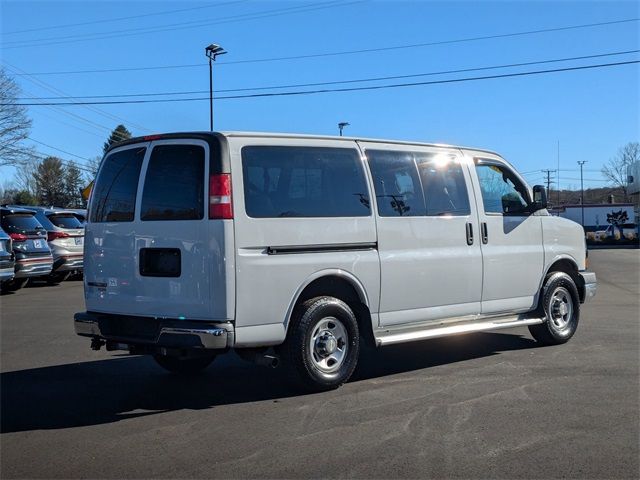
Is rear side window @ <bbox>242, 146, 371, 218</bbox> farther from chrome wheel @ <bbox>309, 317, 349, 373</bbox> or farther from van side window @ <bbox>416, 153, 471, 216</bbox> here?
chrome wheel @ <bbox>309, 317, 349, 373</bbox>

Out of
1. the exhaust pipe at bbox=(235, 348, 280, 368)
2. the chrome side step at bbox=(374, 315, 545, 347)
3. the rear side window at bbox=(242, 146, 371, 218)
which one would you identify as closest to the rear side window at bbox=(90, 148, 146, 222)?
the rear side window at bbox=(242, 146, 371, 218)

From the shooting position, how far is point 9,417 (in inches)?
213

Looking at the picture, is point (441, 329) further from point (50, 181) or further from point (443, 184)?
point (50, 181)

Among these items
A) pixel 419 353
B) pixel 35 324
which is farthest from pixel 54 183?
pixel 419 353

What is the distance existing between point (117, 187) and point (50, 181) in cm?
7385

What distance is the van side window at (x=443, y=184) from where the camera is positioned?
7043 millimetres

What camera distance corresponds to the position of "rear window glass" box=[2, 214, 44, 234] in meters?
14.7

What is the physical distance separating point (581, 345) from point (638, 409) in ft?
9.44

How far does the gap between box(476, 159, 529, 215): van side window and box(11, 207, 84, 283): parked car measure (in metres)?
11.5

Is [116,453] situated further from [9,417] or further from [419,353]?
[419,353]

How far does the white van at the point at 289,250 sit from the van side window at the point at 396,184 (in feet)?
0.05

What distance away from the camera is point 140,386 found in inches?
253

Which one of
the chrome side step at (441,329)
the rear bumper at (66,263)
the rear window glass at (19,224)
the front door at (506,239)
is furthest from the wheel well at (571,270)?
the rear bumper at (66,263)

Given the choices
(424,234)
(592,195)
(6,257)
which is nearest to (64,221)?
(6,257)
